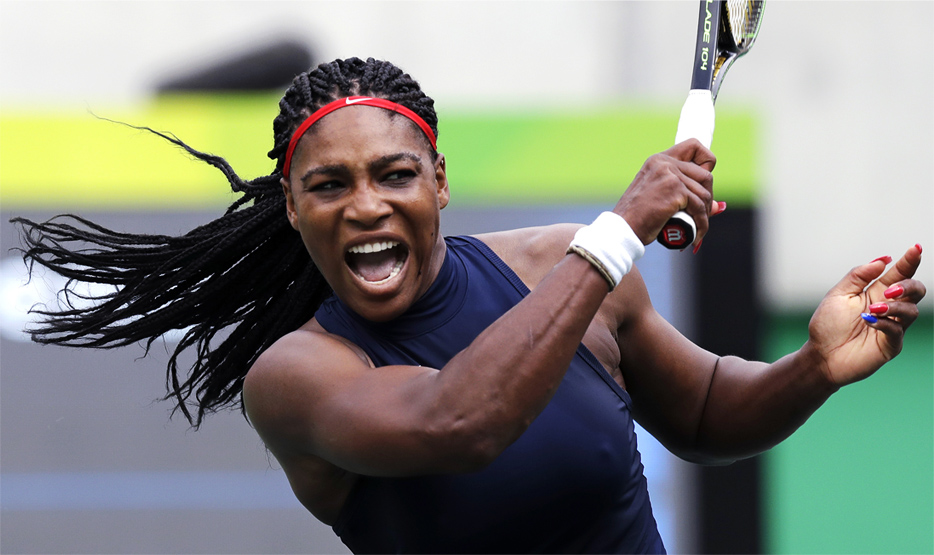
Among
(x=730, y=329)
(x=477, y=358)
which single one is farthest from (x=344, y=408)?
(x=730, y=329)

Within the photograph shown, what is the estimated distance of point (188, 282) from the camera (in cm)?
251

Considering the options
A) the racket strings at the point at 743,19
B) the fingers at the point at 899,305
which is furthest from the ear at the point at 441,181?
the fingers at the point at 899,305

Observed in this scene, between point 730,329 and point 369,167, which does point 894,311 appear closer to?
point 369,167

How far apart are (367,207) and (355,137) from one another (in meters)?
0.14

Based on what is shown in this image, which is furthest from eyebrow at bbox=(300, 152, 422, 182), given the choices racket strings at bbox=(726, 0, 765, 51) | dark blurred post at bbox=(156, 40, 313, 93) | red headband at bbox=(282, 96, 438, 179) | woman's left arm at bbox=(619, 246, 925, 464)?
dark blurred post at bbox=(156, 40, 313, 93)

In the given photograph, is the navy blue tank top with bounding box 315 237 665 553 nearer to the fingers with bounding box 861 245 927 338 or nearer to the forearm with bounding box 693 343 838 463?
the forearm with bounding box 693 343 838 463

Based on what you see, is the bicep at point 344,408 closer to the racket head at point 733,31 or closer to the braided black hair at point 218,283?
the braided black hair at point 218,283

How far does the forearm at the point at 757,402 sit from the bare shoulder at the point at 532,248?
1.53 feet

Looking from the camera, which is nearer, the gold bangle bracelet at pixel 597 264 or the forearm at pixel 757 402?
the gold bangle bracelet at pixel 597 264

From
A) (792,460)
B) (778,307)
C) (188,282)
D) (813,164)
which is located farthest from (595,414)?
(813,164)

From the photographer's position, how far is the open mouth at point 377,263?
6.62ft

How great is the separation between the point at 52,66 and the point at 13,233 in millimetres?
3595

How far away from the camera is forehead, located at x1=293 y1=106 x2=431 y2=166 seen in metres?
1.97

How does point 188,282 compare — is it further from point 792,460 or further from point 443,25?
point 443,25
